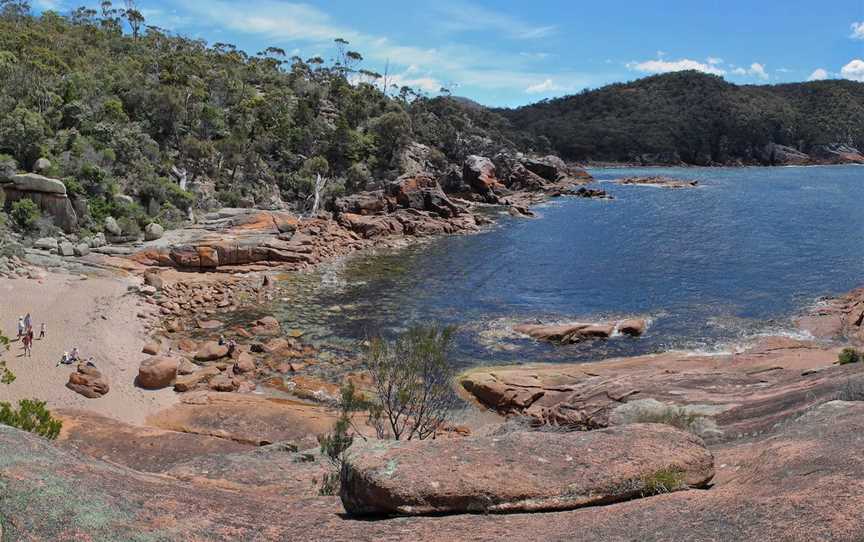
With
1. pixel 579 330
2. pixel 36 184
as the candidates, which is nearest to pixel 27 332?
pixel 36 184

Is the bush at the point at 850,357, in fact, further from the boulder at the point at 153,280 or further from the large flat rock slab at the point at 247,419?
the boulder at the point at 153,280

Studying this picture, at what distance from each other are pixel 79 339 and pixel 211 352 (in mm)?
5133

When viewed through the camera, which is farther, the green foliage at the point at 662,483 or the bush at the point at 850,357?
the bush at the point at 850,357

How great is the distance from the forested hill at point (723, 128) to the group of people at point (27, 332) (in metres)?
158

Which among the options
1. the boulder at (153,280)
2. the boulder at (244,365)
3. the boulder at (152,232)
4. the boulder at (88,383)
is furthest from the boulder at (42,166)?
the boulder at (244,365)

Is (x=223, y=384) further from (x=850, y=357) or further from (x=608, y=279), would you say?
(x=608, y=279)

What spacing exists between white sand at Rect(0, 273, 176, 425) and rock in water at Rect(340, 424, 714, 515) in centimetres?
1552

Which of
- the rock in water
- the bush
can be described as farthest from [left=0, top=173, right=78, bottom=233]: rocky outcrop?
the bush

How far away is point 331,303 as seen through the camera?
33.6 m

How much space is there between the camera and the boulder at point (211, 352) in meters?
25.0

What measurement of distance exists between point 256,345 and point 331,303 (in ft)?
25.3

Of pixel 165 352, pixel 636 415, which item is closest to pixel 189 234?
pixel 165 352

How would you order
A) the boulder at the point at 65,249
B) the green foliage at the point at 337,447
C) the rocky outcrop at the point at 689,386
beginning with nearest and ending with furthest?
the green foliage at the point at 337,447 → the rocky outcrop at the point at 689,386 → the boulder at the point at 65,249

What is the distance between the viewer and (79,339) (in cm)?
2391
